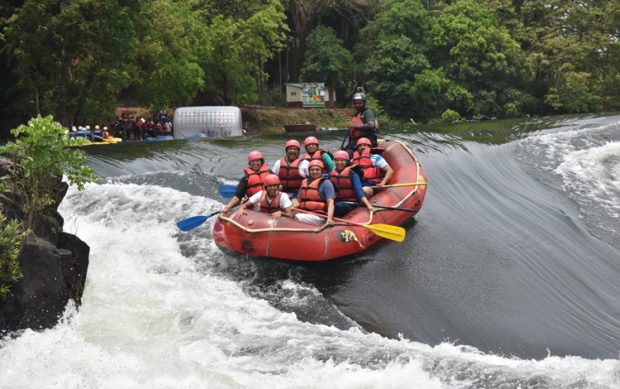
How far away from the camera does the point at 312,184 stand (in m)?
8.25

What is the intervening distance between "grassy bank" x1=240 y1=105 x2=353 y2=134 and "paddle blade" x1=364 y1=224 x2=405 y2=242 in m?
21.0

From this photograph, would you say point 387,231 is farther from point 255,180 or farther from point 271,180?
point 255,180

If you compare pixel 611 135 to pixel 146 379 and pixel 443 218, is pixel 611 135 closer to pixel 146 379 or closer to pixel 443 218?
pixel 443 218

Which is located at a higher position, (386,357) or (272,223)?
(272,223)

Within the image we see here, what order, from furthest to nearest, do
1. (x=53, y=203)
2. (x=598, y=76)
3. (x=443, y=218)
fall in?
(x=598, y=76)
(x=443, y=218)
(x=53, y=203)

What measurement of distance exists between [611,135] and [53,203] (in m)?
15.8

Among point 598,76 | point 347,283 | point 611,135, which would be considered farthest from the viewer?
point 598,76

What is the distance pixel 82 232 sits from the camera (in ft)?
27.8

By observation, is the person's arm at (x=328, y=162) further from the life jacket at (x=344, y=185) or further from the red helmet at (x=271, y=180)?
the red helmet at (x=271, y=180)

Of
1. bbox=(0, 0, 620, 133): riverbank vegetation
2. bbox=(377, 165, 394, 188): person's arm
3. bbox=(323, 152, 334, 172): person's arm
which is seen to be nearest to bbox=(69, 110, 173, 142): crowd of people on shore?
bbox=(0, 0, 620, 133): riverbank vegetation

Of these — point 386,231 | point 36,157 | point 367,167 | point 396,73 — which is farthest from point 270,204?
point 396,73

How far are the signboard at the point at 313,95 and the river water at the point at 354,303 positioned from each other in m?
20.3

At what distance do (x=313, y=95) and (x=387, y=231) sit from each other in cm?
2461

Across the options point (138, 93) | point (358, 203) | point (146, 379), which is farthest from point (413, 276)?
point (138, 93)
